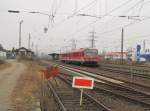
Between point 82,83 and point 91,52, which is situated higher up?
point 91,52

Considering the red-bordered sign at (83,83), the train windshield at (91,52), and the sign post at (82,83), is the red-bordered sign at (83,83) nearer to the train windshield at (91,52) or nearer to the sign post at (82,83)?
the sign post at (82,83)

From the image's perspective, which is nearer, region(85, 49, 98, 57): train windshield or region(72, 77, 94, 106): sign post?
region(72, 77, 94, 106): sign post

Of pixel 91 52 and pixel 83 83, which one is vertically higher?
pixel 91 52

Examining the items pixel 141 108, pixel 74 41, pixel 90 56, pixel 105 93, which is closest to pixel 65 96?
pixel 105 93

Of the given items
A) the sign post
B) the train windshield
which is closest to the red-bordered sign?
the sign post

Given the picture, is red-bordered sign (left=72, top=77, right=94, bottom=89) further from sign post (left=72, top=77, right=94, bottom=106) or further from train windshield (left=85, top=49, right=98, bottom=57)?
train windshield (left=85, top=49, right=98, bottom=57)

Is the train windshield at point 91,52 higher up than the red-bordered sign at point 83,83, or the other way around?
the train windshield at point 91,52

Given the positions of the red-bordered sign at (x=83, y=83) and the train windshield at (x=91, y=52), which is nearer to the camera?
the red-bordered sign at (x=83, y=83)

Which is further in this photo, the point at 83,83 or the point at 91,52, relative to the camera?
the point at 91,52

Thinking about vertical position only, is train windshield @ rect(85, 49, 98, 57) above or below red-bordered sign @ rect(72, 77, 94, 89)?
above

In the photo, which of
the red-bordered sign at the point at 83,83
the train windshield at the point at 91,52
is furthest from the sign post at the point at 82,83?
the train windshield at the point at 91,52

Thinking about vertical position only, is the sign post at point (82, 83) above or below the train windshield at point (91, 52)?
below

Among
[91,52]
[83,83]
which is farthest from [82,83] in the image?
[91,52]

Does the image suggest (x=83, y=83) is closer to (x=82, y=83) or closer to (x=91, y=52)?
(x=82, y=83)
